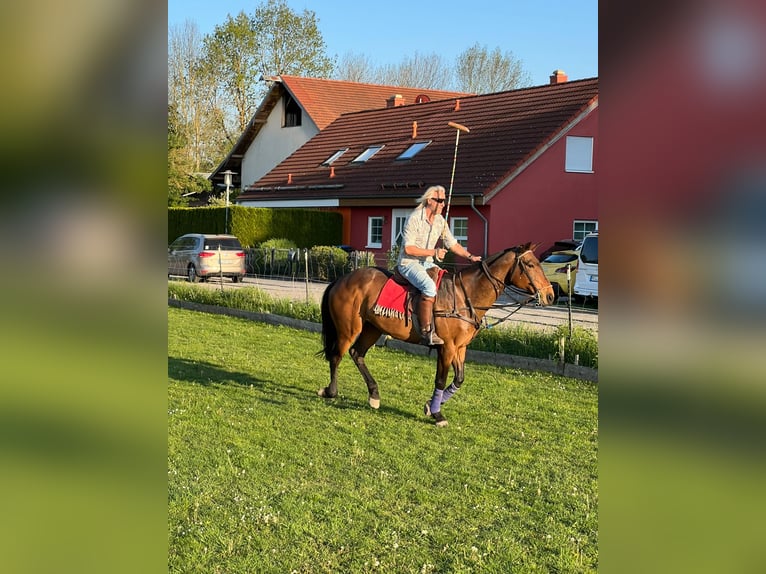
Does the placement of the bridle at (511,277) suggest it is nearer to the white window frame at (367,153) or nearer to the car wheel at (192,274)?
the car wheel at (192,274)

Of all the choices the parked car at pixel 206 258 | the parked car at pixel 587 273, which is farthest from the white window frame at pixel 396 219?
the parked car at pixel 587 273

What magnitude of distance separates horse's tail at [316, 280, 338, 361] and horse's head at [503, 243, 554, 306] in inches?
83.1

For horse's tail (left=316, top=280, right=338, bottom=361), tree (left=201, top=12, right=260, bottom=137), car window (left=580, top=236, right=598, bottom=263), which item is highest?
tree (left=201, top=12, right=260, bottom=137)

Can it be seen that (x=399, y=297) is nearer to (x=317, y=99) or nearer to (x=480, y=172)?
(x=480, y=172)

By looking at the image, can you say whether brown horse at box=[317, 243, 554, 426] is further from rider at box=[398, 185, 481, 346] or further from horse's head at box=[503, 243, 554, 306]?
rider at box=[398, 185, 481, 346]

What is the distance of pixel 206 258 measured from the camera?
25.0m

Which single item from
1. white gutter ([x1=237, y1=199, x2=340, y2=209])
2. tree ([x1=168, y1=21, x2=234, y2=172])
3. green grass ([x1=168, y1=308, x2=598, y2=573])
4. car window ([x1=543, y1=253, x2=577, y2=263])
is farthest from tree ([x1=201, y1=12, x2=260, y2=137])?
green grass ([x1=168, y1=308, x2=598, y2=573])

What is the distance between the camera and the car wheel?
25.4 m

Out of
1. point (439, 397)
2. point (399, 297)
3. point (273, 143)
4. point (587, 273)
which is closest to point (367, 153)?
point (273, 143)
